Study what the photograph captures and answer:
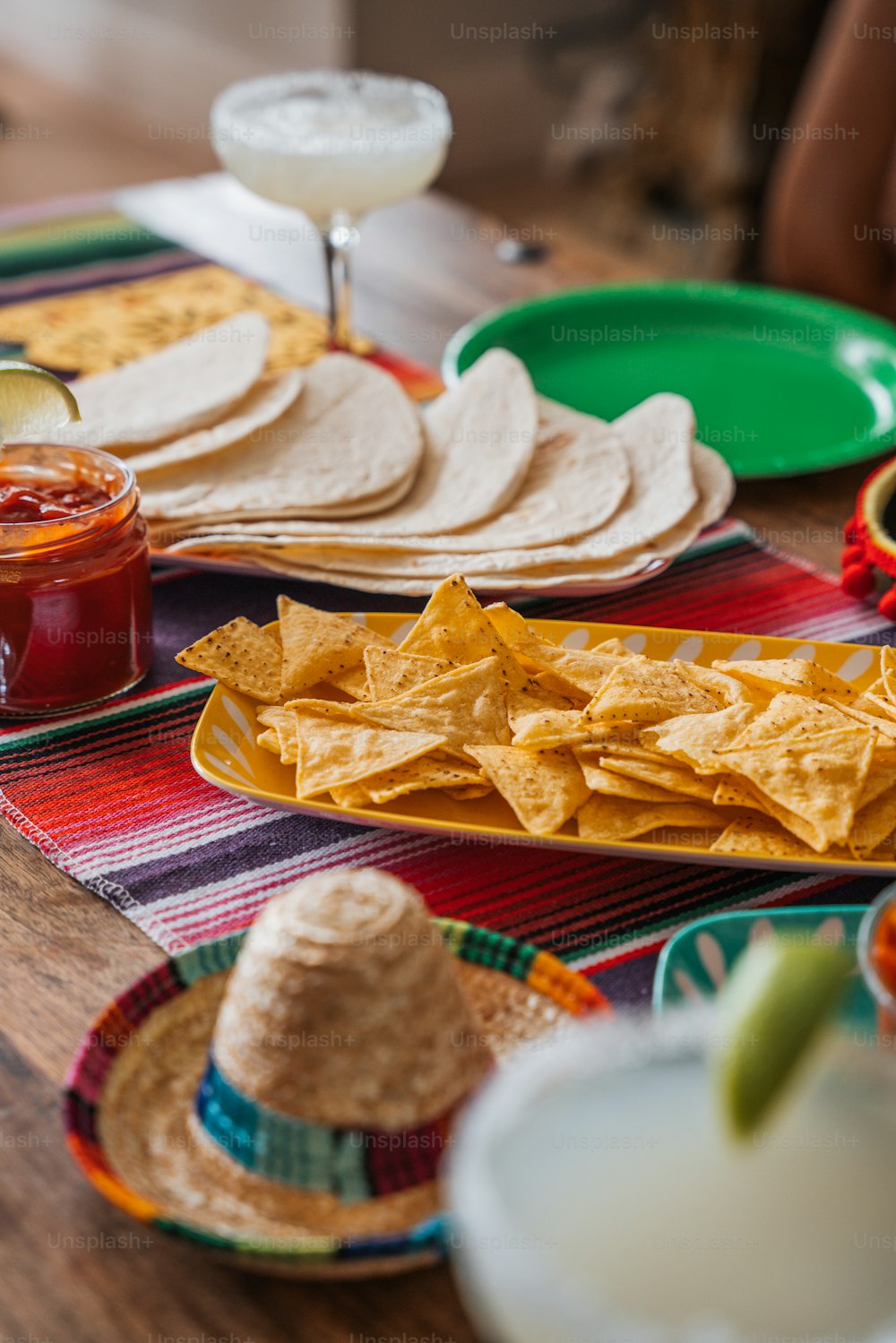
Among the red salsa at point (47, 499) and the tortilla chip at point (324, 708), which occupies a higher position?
the red salsa at point (47, 499)

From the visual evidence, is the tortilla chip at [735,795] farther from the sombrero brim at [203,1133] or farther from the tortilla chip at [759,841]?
the sombrero brim at [203,1133]

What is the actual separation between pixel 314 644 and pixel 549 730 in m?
0.24

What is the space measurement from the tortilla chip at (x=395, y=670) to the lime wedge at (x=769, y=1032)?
64 centimetres

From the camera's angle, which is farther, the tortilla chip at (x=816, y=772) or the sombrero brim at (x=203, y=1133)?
the tortilla chip at (x=816, y=772)

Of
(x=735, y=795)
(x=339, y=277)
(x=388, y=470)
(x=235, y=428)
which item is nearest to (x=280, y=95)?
(x=339, y=277)

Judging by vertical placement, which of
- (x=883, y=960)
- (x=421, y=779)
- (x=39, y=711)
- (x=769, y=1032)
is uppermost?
(x=769, y=1032)

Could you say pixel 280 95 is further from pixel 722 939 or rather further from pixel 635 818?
pixel 722 939

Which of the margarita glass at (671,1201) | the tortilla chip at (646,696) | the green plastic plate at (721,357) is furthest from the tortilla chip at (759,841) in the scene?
the green plastic plate at (721,357)

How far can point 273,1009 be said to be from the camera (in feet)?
2.45

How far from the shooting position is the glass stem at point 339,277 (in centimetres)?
202

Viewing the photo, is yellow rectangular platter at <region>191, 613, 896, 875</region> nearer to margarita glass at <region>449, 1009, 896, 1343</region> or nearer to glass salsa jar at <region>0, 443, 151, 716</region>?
glass salsa jar at <region>0, 443, 151, 716</region>

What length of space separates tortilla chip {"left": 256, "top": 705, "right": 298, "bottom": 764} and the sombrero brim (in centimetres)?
27

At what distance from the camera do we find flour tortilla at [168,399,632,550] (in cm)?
147

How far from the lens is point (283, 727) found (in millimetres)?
1159
